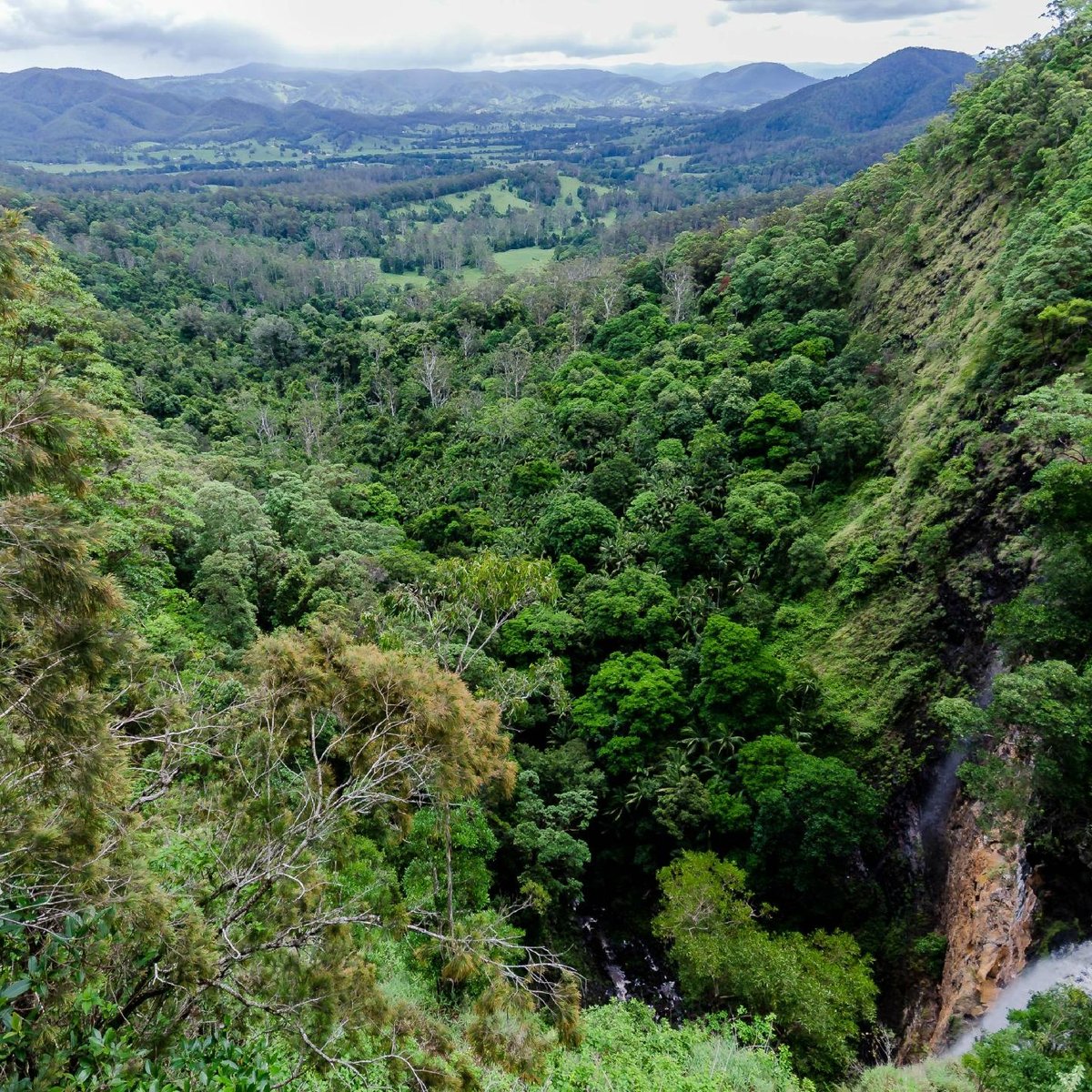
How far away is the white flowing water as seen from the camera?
10.9 meters

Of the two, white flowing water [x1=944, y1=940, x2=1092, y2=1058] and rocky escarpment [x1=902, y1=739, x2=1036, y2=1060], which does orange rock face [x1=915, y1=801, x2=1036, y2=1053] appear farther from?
white flowing water [x1=944, y1=940, x2=1092, y2=1058]

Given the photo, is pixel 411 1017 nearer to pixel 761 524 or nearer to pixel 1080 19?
pixel 761 524

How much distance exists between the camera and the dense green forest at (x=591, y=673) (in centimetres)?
533

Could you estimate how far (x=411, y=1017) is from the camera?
22.4 ft

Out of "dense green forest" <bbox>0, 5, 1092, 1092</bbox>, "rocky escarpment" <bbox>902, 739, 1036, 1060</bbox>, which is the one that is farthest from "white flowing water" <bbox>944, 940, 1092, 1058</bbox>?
"dense green forest" <bbox>0, 5, 1092, 1092</bbox>

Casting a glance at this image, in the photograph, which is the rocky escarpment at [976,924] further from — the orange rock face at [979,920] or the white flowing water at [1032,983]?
the white flowing water at [1032,983]

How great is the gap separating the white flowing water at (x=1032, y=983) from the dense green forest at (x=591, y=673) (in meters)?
0.96

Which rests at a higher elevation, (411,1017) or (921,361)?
(921,361)

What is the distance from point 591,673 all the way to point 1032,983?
1318cm

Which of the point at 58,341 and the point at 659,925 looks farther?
the point at 58,341

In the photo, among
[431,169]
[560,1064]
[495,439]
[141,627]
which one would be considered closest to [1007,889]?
[560,1064]

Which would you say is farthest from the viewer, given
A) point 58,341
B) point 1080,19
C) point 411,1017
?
point 1080,19

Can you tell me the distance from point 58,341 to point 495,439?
23.7 meters

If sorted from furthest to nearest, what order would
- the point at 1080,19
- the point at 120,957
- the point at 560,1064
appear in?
the point at 1080,19 → the point at 560,1064 → the point at 120,957
